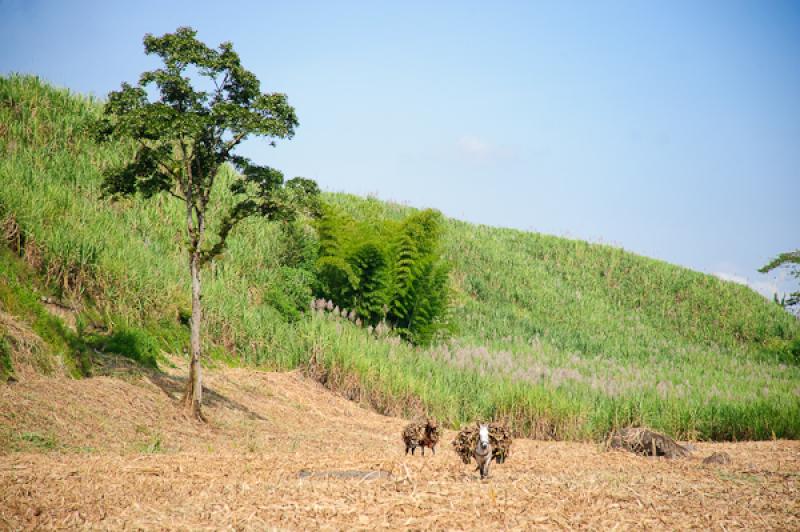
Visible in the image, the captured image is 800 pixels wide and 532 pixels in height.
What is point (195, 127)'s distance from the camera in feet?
33.0

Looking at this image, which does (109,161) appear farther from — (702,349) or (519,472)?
(702,349)

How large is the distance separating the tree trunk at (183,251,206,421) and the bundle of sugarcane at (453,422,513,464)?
4.32 m

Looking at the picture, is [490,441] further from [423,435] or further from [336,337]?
[336,337]

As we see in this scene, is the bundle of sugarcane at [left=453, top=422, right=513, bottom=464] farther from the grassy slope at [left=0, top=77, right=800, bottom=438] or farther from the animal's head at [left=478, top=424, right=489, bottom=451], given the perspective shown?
the grassy slope at [left=0, top=77, right=800, bottom=438]

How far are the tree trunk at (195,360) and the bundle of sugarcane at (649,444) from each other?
6357 mm

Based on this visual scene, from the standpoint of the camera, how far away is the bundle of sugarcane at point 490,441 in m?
7.42

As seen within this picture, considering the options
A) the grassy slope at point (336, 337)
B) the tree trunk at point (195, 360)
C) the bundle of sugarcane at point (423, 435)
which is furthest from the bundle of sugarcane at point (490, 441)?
the grassy slope at point (336, 337)

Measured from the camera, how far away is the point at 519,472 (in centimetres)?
774

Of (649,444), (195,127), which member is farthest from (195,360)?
(649,444)

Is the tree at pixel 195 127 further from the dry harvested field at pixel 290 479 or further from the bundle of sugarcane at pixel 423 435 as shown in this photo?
the bundle of sugarcane at pixel 423 435

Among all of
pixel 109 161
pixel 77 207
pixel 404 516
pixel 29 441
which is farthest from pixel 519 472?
pixel 109 161

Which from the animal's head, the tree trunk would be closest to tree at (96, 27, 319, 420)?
the tree trunk

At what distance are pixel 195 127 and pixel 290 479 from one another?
17.9 ft

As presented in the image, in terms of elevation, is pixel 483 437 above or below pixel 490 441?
above
